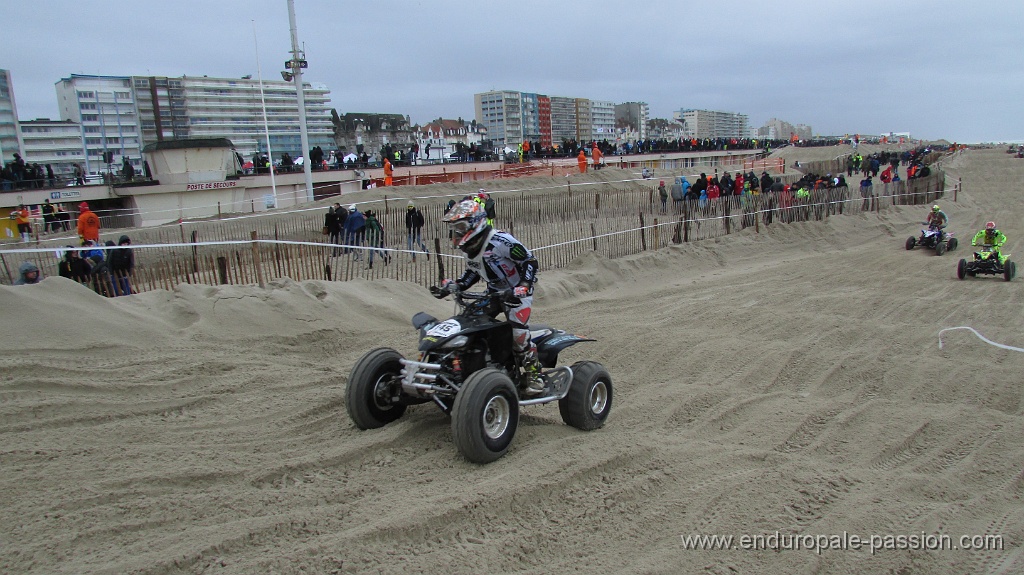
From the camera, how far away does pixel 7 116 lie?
3697 cm

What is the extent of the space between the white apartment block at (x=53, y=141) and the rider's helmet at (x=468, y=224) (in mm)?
51694

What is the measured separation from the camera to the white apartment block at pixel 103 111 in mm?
44469

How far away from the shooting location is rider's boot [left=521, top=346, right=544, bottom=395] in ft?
17.9

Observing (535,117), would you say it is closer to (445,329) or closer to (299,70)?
(299,70)

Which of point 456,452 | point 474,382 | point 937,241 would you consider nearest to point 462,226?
point 474,382

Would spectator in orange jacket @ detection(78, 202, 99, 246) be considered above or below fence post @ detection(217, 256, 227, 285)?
above

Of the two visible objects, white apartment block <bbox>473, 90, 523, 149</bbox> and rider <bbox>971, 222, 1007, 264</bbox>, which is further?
white apartment block <bbox>473, 90, 523, 149</bbox>

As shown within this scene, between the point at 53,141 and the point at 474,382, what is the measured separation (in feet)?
184

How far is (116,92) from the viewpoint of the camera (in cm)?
4597

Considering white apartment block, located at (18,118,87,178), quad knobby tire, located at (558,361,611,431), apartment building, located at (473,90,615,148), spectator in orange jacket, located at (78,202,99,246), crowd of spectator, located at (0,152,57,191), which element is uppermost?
apartment building, located at (473,90,615,148)

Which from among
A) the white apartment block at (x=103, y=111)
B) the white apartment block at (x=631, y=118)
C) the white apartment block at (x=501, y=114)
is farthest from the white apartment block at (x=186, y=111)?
the white apartment block at (x=631, y=118)

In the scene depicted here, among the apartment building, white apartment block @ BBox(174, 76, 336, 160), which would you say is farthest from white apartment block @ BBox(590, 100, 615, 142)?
white apartment block @ BBox(174, 76, 336, 160)

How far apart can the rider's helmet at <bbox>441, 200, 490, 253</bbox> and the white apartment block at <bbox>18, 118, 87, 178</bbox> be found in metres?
51.7

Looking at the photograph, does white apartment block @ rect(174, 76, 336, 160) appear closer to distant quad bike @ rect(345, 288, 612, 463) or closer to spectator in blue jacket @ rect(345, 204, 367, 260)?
spectator in blue jacket @ rect(345, 204, 367, 260)
